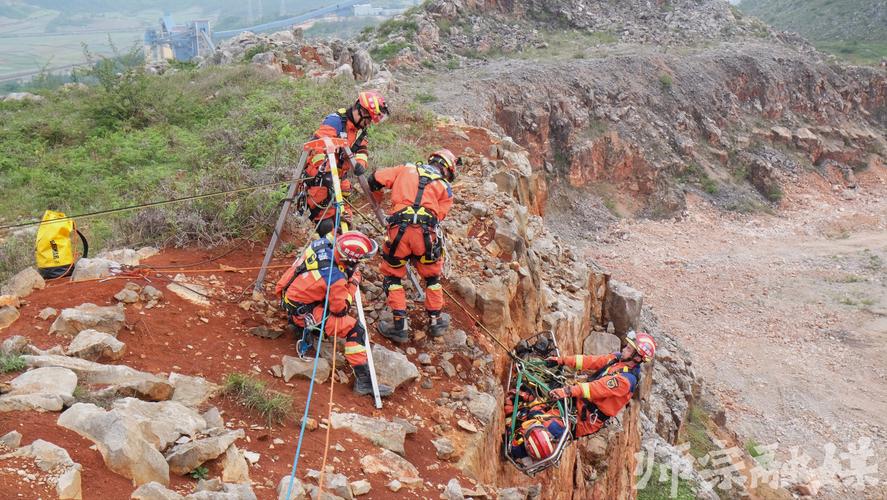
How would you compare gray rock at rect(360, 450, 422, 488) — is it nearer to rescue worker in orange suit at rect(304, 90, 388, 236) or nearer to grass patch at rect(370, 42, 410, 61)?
rescue worker in orange suit at rect(304, 90, 388, 236)

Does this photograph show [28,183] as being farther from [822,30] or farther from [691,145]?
[822,30]

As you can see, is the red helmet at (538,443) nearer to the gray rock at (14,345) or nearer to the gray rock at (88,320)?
the gray rock at (88,320)

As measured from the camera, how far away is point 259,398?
4.44 meters

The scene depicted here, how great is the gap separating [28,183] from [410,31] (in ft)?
65.8

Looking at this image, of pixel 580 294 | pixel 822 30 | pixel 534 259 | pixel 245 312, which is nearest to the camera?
pixel 245 312

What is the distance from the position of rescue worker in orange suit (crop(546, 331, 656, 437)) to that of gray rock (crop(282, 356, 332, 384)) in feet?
9.03

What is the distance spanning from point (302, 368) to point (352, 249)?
1080 mm

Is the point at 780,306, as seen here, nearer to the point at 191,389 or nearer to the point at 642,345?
the point at 642,345

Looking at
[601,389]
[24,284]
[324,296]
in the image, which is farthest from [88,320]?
[601,389]

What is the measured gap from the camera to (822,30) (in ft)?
173

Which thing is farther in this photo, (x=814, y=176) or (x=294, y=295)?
(x=814, y=176)

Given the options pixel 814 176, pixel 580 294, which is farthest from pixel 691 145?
pixel 580 294

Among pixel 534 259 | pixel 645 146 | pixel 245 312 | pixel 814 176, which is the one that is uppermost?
pixel 245 312

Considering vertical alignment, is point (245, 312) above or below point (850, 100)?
above
